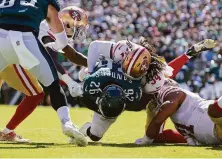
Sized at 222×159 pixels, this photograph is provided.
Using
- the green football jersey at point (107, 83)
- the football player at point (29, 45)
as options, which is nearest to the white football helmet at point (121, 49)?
the green football jersey at point (107, 83)

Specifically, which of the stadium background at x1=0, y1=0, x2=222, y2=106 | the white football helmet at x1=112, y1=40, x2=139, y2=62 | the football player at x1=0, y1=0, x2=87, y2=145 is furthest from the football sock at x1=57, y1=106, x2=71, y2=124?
the stadium background at x1=0, y1=0, x2=222, y2=106

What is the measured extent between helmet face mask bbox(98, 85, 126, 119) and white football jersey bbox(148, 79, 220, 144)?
39 cm

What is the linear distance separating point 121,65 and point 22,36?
0.87 meters

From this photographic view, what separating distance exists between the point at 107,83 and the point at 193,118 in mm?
805

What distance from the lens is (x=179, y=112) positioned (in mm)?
5410

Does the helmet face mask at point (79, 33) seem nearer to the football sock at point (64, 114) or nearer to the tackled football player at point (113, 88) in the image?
the tackled football player at point (113, 88)

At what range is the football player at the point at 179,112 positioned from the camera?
525 centimetres

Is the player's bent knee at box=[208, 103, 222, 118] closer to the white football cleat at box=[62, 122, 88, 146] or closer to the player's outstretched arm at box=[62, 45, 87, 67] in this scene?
the white football cleat at box=[62, 122, 88, 146]

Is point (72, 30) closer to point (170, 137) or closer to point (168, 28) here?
point (170, 137)

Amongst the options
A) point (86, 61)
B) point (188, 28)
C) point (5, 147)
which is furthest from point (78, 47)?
point (5, 147)

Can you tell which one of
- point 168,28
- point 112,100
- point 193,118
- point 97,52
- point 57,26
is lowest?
point 168,28

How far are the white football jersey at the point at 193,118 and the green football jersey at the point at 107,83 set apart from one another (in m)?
0.28

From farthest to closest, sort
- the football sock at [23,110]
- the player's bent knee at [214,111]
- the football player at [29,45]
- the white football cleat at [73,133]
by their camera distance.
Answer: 1. the football sock at [23,110]
2. the football player at [29,45]
3. the player's bent knee at [214,111]
4. the white football cleat at [73,133]

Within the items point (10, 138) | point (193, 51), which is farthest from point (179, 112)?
point (10, 138)
